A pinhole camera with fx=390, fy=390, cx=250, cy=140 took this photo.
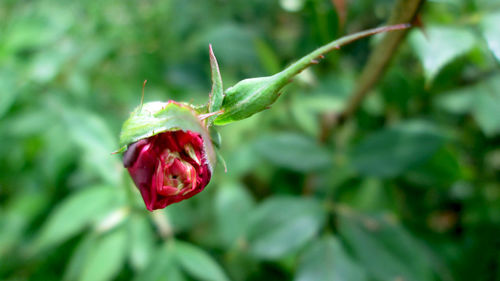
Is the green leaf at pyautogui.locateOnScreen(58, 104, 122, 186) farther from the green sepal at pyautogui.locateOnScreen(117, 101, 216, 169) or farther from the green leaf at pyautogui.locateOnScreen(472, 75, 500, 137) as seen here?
the green leaf at pyautogui.locateOnScreen(472, 75, 500, 137)

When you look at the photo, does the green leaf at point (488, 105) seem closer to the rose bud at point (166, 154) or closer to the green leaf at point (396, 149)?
the green leaf at point (396, 149)

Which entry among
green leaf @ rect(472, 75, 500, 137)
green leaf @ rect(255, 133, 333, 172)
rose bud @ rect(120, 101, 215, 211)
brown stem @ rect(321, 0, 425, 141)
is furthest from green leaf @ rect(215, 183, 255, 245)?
green leaf @ rect(472, 75, 500, 137)

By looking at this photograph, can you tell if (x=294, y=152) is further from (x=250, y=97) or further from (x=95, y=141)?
(x=250, y=97)

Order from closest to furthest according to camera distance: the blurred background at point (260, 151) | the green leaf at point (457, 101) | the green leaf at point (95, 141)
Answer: the blurred background at point (260, 151) < the green leaf at point (95, 141) < the green leaf at point (457, 101)

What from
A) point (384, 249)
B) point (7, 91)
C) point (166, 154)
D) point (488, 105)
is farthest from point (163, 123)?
point (488, 105)

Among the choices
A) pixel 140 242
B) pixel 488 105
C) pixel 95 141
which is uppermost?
pixel 95 141

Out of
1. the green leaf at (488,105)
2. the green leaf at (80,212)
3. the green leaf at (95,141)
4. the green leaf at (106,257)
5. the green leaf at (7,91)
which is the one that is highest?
the green leaf at (7,91)

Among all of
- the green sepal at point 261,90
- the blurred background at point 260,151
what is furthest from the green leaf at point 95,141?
the green sepal at point 261,90

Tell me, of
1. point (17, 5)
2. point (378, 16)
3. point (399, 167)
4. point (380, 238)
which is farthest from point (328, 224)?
point (17, 5)
